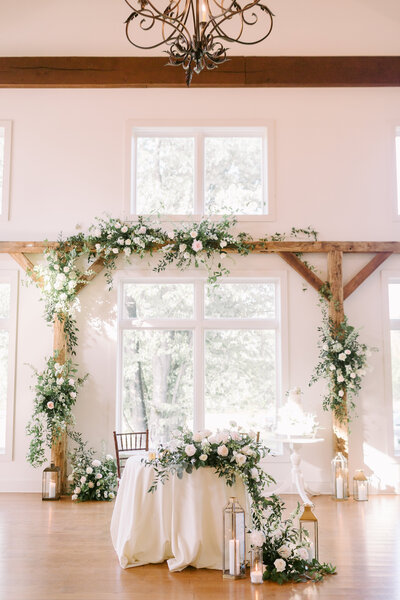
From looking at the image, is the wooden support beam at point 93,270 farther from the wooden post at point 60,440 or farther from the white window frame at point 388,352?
the white window frame at point 388,352

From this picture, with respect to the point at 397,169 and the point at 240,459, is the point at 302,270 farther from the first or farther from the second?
the point at 240,459

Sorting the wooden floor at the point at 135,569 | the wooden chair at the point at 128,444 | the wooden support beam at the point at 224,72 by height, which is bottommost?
the wooden floor at the point at 135,569

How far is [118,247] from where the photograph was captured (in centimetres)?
687

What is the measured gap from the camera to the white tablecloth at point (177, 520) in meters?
4.01

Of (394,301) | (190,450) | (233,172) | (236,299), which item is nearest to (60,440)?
(236,299)

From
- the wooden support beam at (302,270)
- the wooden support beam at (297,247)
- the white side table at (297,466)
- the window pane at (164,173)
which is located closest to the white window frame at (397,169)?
the wooden support beam at (297,247)

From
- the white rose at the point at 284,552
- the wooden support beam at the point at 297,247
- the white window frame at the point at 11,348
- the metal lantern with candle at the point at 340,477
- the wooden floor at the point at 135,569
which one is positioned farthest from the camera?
the wooden support beam at the point at 297,247

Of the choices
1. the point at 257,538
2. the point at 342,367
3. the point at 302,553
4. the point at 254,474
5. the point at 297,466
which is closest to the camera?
the point at 257,538

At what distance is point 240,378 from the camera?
7.14 metres

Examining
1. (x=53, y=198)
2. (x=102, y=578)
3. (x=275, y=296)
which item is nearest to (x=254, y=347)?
(x=275, y=296)

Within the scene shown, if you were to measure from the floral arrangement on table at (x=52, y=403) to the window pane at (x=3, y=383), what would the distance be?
17.3 inches

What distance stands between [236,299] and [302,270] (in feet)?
2.89

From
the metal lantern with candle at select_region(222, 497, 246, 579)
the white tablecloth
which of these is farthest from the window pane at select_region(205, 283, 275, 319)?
the metal lantern with candle at select_region(222, 497, 246, 579)

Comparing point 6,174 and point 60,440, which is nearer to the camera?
point 60,440
